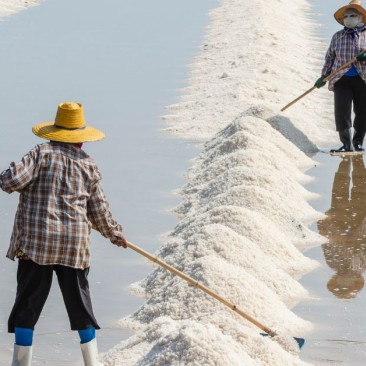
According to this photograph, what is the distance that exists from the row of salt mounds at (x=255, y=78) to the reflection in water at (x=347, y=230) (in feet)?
4.57

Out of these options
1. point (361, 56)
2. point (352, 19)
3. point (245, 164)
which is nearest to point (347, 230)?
point (245, 164)

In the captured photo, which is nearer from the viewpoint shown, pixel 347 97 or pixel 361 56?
pixel 361 56

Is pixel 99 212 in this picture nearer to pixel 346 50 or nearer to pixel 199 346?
pixel 199 346

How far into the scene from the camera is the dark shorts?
5219 millimetres

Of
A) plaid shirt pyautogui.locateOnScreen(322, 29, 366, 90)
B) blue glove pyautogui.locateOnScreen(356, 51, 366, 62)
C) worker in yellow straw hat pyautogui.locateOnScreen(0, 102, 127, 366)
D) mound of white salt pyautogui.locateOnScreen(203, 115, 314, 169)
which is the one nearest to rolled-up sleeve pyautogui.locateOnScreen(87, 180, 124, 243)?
worker in yellow straw hat pyautogui.locateOnScreen(0, 102, 127, 366)

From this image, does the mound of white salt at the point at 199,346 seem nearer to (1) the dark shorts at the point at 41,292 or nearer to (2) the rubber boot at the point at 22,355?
(1) the dark shorts at the point at 41,292

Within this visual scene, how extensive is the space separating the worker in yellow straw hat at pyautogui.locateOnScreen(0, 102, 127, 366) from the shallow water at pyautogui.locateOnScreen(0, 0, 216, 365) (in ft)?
2.19

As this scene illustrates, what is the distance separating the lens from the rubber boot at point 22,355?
5.27 m

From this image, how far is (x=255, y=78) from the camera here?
15836 millimetres

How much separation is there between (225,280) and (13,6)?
2117 centimetres

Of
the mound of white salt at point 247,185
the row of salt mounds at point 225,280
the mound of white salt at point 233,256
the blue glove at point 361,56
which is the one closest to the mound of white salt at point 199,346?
the row of salt mounds at point 225,280

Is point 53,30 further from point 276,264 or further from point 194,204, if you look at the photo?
point 276,264

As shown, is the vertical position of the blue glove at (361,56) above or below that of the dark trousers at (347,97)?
above

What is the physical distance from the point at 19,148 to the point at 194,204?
2.91 metres
